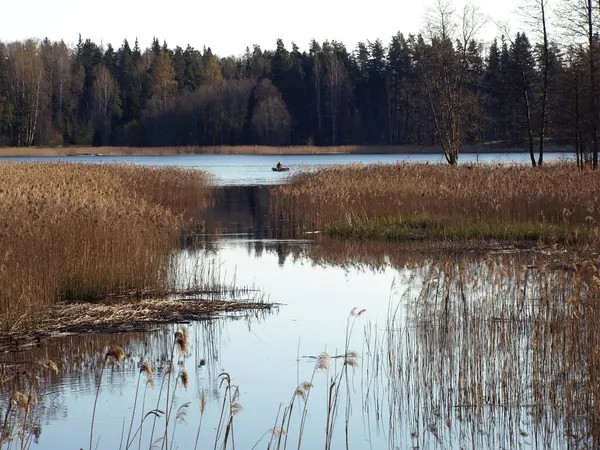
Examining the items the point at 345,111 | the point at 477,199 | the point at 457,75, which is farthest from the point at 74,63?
the point at 477,199

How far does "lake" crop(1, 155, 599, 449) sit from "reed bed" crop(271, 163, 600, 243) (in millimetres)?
4401

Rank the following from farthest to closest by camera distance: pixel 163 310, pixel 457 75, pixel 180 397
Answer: pixel 457 75, pixel 163 310, pixel 180 397

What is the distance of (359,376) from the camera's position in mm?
7527

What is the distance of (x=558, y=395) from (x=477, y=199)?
1137cm

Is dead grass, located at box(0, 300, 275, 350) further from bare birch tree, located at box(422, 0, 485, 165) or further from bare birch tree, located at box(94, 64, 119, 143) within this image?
bare birch tree, located at box(94, 64, 119, 143)

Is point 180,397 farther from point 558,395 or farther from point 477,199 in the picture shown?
point 477,199

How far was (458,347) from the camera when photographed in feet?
24.6

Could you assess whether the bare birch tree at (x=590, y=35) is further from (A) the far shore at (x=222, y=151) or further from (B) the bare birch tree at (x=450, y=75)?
(A) the far shore at (x=222, y=151)

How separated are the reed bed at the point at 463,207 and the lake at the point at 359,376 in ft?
14.4

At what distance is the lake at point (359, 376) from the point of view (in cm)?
615

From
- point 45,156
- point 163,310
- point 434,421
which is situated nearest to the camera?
point 434,421

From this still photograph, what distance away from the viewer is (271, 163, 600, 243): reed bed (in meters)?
15.7

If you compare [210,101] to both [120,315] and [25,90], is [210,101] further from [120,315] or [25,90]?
[120,315]

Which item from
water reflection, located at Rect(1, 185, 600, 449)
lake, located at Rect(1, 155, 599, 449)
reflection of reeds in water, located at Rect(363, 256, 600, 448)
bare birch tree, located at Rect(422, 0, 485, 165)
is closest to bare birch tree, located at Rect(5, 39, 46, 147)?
bare birch tree, located at Rect(422, 0, 485, 165)
